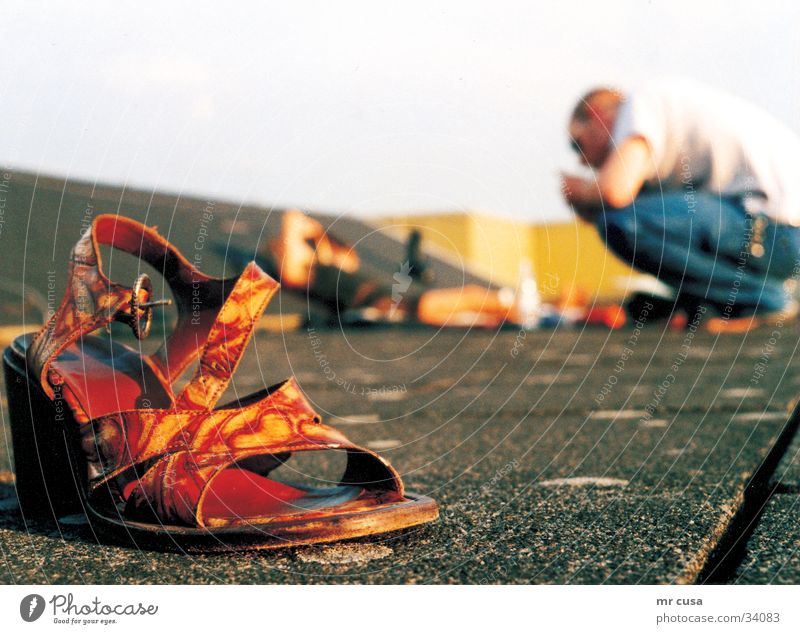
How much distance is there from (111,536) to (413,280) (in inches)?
360

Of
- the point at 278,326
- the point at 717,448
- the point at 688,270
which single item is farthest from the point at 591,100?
the point at 278,326

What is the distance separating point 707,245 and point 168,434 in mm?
1391

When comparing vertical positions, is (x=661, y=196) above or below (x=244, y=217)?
above

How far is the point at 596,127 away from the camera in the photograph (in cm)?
185

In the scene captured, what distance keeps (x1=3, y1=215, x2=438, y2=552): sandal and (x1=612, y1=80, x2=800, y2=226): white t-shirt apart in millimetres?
870

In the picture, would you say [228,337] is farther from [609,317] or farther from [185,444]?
[609,317]

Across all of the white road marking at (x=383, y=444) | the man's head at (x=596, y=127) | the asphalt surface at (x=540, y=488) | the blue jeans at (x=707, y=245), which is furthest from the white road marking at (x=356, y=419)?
the man's head at (x=596, y=127)

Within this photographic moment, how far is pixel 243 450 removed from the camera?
3.90 feet

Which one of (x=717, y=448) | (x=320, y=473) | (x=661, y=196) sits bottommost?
(x=320, y=473)

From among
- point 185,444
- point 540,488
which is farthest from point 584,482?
point 185,444

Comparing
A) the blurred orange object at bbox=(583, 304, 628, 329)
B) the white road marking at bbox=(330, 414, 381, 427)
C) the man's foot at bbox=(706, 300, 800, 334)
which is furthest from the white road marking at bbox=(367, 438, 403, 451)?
the blurred orange object at bbox=(583, 304, 628, 329)

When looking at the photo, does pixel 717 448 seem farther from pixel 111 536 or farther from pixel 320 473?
pixel 111 536

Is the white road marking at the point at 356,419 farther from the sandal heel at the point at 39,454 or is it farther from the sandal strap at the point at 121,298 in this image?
the sandal heel at the point at 39,454

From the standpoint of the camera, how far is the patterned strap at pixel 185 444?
1.16 metres
